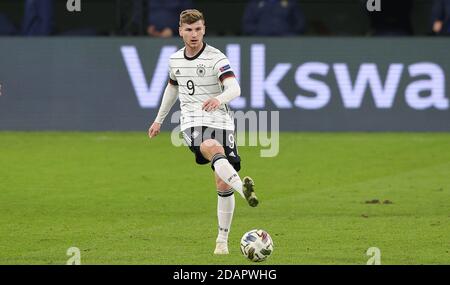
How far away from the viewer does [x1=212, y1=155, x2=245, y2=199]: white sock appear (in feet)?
39.0

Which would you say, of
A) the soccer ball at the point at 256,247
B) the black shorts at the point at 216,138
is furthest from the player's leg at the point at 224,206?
the soccer ball at the point at 256,247

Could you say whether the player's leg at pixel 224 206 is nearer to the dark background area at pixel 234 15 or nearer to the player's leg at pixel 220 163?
the player's leg at pixel 220 163

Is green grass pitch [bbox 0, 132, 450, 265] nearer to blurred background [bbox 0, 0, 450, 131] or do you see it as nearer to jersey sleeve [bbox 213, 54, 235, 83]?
blurred background [bbox 0, 0, 450, 131]

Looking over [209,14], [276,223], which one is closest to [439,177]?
[276,223]

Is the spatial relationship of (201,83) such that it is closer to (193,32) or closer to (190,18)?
(193,32)

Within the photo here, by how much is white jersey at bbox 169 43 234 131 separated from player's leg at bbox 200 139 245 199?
0.80 ft

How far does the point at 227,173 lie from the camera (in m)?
12.0

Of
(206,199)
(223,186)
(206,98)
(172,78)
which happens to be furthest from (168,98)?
(206,199)

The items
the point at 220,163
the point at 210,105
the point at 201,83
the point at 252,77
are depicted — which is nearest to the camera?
the point at 210,105

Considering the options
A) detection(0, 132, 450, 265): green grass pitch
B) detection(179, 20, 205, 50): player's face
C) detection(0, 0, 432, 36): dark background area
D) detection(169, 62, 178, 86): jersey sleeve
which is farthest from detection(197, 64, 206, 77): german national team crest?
detection(0, 0, 432, 36): dark background area

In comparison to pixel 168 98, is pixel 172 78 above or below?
above

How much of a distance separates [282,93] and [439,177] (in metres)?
5.76

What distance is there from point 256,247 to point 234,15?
17.0 meters

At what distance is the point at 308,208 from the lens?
621 inches
